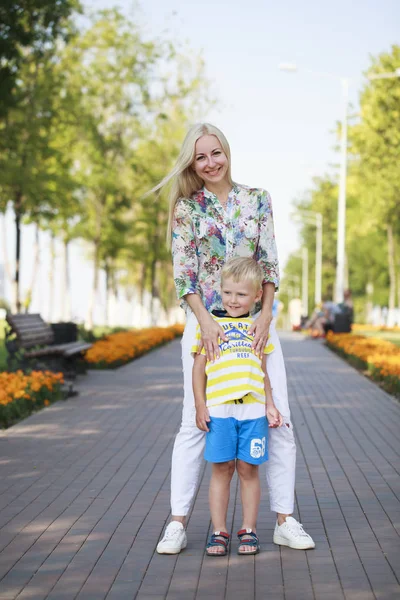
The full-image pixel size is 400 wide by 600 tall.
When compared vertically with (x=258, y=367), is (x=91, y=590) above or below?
below

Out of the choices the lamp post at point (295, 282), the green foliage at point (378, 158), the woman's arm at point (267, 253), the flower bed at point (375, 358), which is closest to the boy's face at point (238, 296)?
the woman's arm at point (267, 253)

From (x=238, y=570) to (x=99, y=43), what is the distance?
91.3 ft

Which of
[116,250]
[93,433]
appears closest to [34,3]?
[93,433]

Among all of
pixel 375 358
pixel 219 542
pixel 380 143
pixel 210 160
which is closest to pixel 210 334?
pixel 210 160

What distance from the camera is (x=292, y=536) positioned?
199 inches

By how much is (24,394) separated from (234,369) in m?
5.75

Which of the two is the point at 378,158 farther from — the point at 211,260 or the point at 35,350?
the point at 211,260

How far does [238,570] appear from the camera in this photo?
15.4 feet

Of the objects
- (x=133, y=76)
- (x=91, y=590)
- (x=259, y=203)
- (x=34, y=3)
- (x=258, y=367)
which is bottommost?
(x=91, y=590)

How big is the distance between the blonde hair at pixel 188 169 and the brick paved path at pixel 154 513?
64.9 inches

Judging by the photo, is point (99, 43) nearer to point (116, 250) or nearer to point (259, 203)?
point (116, 250)

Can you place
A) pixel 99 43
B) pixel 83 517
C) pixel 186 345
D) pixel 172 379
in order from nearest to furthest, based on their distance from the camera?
pixel 186 345 → pixel 83 517 → pixel 172 379 → pixel 99 43

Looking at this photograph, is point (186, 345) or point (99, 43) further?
point (99, 43)

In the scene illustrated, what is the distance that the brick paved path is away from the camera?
4.48 metres
